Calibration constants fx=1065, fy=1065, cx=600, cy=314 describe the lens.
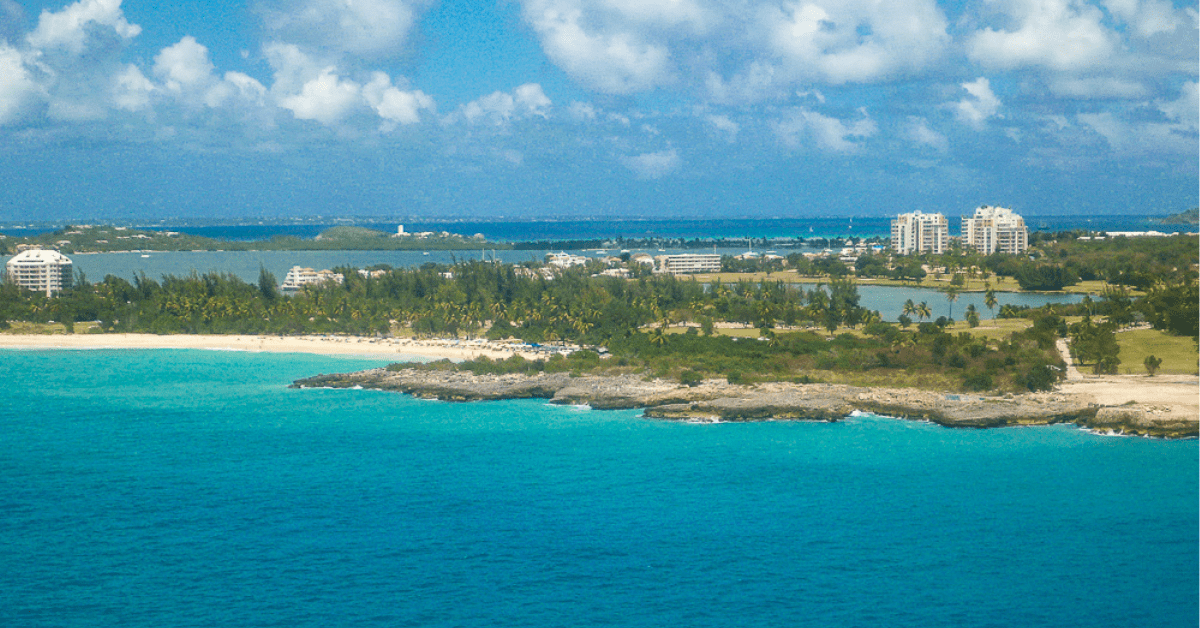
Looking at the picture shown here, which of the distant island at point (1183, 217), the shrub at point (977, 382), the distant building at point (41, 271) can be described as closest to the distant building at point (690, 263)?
the distant building at point (41, 271)

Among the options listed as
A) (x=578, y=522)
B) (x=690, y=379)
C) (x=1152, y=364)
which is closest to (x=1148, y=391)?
(x=1152, y=364)

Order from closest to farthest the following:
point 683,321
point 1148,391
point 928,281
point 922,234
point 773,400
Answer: point 1148,391 < point 773,400 < point 683,321 < point 928,281 < point 922,234

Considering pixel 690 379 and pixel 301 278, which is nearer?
pixel 690 379

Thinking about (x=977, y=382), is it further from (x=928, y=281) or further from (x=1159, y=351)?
(x=928, y=281)

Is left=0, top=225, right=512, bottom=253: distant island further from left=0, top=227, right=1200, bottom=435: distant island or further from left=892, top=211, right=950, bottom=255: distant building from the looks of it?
Answer: left=0, top=227, right=1200, bottom=435: distant island

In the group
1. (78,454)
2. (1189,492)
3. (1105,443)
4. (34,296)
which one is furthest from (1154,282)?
(34,296)

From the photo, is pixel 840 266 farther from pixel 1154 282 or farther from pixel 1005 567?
pixel 1005 567
